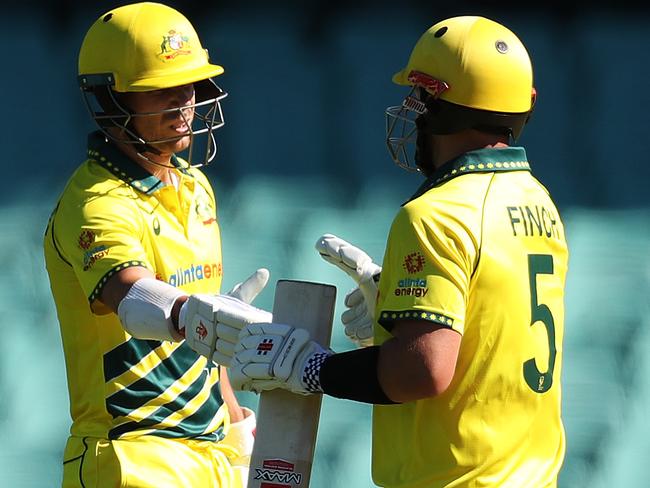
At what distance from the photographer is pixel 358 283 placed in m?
3.49

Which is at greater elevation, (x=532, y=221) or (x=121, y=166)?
(x=532, y=221)

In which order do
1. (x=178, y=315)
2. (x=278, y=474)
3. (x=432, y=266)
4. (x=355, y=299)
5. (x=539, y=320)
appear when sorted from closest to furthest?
(x=432, y=266), (x=539, y=320), (x=278, y=474), (x=178, y=315), (x=355, y=299)

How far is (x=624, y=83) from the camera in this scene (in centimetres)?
470

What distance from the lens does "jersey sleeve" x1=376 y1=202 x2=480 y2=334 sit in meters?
2.68

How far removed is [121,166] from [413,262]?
A: 100cm

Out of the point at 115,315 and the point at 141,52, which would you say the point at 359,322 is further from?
the point at 141,52

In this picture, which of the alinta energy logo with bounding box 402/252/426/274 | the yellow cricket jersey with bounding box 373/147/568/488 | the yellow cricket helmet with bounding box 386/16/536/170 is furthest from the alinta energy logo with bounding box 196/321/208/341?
the yellow cricket helmet with bounding box 386/16/536/170

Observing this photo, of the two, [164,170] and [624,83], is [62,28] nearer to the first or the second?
[164,170]

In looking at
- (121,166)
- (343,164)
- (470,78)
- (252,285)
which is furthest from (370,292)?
(343,164)

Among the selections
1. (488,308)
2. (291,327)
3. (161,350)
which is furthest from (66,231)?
(488,308)

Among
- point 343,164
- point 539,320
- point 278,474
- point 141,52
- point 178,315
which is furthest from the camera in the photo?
point 343,164

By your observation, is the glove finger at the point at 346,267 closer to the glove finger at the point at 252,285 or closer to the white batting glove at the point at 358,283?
the white batting glove at the point at 358,283

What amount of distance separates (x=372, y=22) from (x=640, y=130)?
36.2 inches

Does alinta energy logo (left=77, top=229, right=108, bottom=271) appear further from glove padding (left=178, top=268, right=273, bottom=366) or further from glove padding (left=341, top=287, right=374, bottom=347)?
glove padding (left=341, top=287, right=374, bottom=347)
